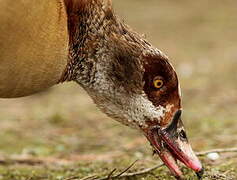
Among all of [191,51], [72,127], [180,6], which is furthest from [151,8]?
[72,127]

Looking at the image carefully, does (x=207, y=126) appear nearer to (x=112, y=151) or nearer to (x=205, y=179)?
(x=112, y=151)

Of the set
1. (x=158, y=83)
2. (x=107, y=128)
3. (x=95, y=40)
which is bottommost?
(x=107, y=128)

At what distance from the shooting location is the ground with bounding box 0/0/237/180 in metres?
5.30

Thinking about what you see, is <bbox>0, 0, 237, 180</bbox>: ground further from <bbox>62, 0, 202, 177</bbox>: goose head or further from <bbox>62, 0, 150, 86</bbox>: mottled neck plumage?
<bbox>62, 0, 150, 86</bbox>: mottled neck plumage

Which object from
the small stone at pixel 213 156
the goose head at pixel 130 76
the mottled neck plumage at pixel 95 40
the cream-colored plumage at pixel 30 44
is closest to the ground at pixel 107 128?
the small stone at pixel 213 156

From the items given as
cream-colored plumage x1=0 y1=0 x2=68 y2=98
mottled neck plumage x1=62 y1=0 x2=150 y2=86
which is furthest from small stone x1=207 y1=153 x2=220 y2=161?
cream-colored plumage x1=0 y1=0 x2=68 y2=98

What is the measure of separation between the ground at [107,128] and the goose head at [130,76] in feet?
1.14

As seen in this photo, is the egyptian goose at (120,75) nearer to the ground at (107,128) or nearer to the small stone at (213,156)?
the ground at (107,128)

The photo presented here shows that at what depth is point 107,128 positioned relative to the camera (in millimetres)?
7438

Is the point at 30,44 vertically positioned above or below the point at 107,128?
above

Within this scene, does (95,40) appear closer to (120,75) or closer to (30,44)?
(120,75)

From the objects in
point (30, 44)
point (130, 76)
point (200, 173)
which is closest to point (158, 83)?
point (130, 76)

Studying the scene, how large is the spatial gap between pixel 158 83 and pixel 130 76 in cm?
22

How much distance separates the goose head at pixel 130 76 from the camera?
4.46m
